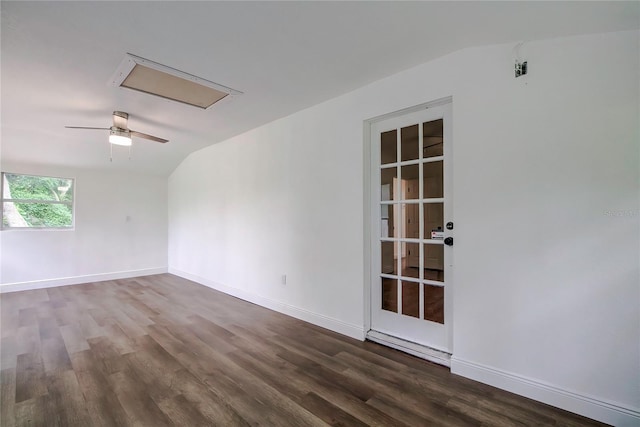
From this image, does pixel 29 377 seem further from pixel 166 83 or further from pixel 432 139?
pixel 432 139

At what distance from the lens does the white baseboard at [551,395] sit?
1661 mm

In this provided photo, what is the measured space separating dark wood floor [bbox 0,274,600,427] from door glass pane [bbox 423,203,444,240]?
3.72 ft

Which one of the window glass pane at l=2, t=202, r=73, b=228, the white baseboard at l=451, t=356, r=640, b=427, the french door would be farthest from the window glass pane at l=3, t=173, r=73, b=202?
the white baseboard at l=451, t=356, r=640, b=427

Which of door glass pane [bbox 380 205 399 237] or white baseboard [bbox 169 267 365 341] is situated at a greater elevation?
door glass pane [bbox 380 205 399 237]

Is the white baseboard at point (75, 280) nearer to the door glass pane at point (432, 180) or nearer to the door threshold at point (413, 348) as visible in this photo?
the door threshold at point (413, 348)

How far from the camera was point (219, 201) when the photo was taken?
4902mm

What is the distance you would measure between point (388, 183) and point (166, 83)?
2.40 m

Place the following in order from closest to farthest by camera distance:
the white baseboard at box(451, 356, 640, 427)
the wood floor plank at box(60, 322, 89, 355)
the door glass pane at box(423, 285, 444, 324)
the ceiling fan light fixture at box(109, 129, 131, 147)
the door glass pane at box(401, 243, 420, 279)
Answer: the white baseboard at box(451, 356, 640, 427), the door glass pane at box(423, 285, 444, 324), the door glass pane at box(401, 243, 420, 279), the wood floor plank at box(60, 322, 89, 355), the ceiling fan light fixture at box(109, 129, 131, 147)

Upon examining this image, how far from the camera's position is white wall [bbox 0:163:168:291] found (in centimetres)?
493

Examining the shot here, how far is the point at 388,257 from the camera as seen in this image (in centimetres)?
285

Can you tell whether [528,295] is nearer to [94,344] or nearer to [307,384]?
[307,384]

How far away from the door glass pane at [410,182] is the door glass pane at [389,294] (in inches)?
33.3

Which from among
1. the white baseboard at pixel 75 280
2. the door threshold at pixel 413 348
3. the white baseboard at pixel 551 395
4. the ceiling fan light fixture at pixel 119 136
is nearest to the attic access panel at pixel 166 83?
the ceiling fan light fixture at pixel 119 136

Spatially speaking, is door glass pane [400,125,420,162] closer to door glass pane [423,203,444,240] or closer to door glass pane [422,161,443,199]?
door glass pane [422,161,443,199]
